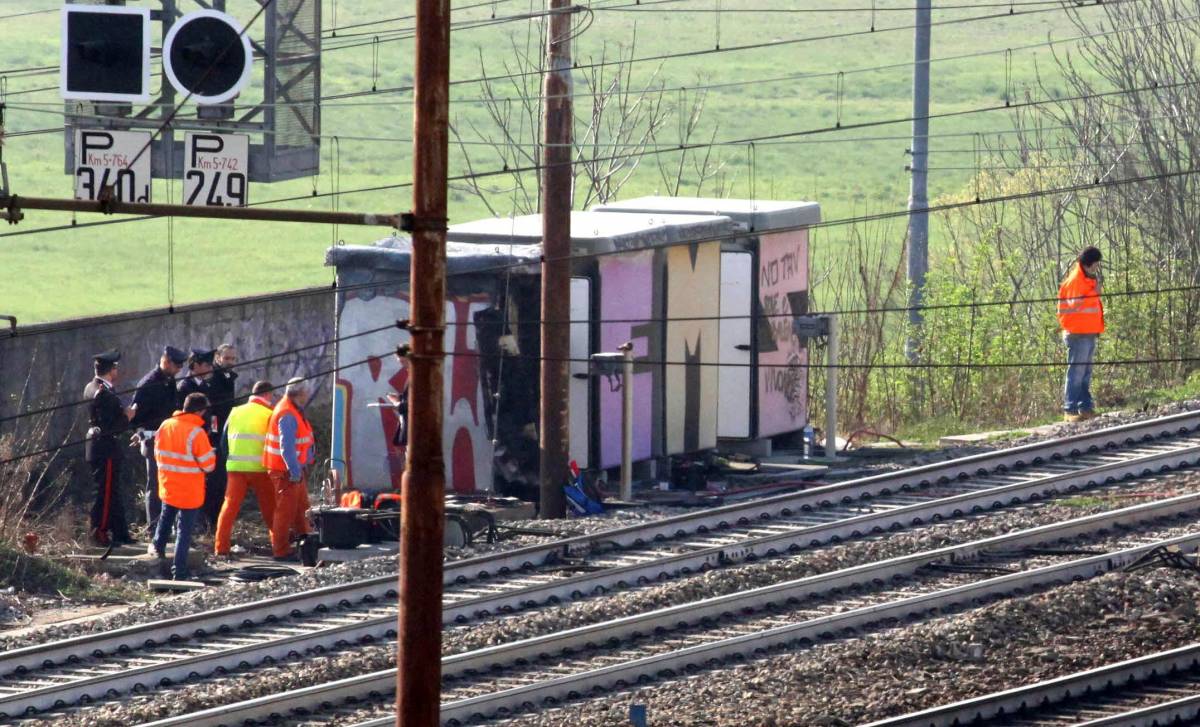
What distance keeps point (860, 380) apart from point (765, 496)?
726 centimetres

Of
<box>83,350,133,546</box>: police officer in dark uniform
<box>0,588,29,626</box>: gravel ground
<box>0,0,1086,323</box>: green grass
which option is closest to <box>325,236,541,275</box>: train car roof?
<box>83,350,133,546</box>: police officer in dark uniform

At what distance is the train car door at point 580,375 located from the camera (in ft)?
64.5

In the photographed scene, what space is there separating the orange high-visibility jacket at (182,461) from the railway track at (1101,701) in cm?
767

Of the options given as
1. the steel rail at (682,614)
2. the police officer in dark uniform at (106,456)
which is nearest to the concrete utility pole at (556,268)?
the police officer in dark uniform at (106,456)

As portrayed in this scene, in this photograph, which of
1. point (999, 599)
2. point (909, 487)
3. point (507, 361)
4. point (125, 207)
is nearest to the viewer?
point (125, 207)

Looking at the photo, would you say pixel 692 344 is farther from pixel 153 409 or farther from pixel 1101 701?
pixel 1101 701

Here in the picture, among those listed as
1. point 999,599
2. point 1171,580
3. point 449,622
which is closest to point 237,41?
point 449,622

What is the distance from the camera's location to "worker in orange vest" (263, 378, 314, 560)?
682 inches

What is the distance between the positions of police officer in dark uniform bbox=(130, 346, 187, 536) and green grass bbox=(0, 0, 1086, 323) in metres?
21.4

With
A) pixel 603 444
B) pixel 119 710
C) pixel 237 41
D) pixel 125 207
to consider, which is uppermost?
pixel 237 41

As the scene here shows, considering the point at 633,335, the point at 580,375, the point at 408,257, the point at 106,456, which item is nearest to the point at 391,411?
the point at 408,257

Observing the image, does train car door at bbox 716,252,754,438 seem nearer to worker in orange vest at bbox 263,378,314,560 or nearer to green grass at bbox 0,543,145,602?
worker in orange vest at bbox 263,378,314,560

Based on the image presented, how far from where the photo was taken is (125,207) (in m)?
8.98

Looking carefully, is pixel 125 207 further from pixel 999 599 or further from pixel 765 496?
pixel 765 496
